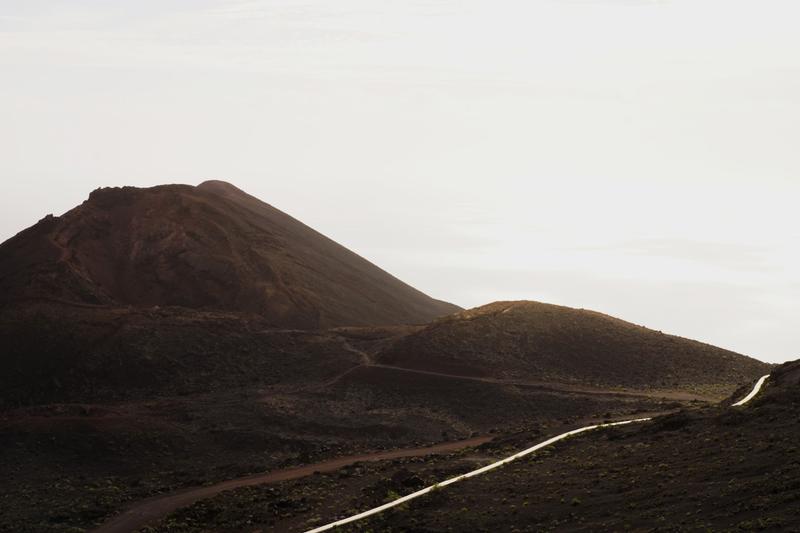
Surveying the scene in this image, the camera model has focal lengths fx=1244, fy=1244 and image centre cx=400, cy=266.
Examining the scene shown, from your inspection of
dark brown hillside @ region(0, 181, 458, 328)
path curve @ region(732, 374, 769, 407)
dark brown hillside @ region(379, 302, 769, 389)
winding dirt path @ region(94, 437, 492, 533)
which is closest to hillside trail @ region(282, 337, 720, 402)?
dark brown hillside @ region(379, 302, 769, 389)

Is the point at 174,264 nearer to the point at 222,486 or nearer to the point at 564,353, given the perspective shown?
the point at 564,353

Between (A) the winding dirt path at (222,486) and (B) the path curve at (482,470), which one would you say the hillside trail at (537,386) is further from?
(A) the winding dirt path at (222,486)

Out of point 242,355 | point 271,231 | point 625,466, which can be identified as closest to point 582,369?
point 242,355

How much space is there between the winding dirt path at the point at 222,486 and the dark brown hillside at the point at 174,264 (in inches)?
874

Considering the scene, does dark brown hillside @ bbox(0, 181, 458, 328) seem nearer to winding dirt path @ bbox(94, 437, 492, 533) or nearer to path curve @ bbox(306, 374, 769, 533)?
winding dirt path @ bbox(94, 437, 492, 533)

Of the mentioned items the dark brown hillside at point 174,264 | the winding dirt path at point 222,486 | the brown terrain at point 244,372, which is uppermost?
the dark brown hillside at point 174,264

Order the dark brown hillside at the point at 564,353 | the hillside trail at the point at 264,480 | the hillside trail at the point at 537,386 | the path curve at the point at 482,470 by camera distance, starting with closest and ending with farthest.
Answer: the path curve at the point at 482,470 → the hillside trail at the point at 264,480 → the hillside trail at the point at 537,386 → the dark brown hillside at the point at 564,353

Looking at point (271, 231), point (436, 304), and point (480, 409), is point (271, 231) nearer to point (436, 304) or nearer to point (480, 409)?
point (436, 304)

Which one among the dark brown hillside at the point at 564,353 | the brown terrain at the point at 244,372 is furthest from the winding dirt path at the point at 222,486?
the dark brown hillside at the point at 564,353

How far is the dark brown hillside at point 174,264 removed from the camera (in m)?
67.9

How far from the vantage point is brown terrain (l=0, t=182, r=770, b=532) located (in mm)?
46125

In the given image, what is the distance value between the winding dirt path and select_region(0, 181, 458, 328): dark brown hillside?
2221cm

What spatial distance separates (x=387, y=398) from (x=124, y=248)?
74.0 ft

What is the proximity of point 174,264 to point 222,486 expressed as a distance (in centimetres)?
2865
